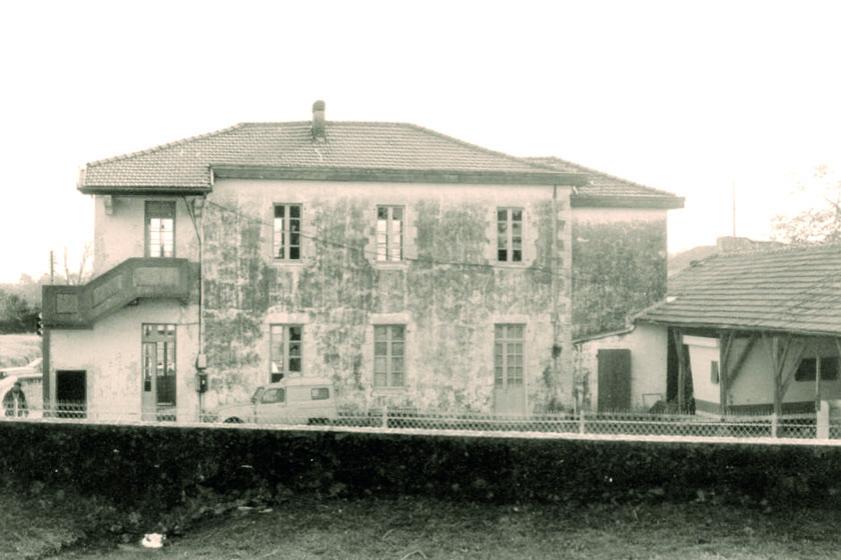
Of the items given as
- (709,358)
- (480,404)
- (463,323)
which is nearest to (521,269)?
(463,323)

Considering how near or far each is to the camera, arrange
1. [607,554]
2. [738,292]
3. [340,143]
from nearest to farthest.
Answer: [607,554] → [738,292] → [340,143]

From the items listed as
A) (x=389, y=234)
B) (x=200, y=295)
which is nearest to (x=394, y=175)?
(x=389, y=234)

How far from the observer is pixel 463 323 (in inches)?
897

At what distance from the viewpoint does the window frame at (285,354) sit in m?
22.2

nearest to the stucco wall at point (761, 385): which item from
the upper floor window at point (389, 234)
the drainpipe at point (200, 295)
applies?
the upper floor window at point (389, 234)

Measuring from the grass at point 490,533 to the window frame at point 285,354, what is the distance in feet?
37.3

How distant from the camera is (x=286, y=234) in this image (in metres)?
22.5

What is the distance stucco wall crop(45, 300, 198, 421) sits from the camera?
71.6ft

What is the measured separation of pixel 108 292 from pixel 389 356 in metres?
7.14

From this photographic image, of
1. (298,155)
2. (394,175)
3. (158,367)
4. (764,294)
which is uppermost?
(298,155)

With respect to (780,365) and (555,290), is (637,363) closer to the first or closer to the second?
(555,290)

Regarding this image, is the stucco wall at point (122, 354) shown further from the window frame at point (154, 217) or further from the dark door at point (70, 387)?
the window frame at point (154, 217)

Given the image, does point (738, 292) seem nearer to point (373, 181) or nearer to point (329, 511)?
point (373, 181)

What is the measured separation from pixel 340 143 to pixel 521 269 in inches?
244
